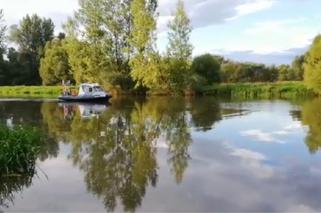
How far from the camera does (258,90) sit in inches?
2379

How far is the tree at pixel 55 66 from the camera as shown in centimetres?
6856

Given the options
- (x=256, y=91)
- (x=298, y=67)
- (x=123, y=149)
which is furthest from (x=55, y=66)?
(x=123, y=149)

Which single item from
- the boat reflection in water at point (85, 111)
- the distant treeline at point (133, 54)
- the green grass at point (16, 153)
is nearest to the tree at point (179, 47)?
the distant treeline at point (133, 54)

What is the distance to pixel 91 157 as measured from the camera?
49.6ft

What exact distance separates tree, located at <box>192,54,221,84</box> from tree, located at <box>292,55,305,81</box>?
23035 millimetres

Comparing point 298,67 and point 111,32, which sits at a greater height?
point 111,32

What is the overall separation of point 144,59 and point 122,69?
4.39 meters

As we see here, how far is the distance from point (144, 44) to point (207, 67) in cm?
1275

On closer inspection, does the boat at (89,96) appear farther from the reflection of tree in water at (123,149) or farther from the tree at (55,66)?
the tree at (55,66)

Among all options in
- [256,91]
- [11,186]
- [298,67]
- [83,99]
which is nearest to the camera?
[11,186]

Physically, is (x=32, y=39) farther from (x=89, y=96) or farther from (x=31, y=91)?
(x=89, y=96)

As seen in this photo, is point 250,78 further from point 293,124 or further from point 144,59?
point 293,124

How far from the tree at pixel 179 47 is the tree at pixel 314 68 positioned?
12505mm

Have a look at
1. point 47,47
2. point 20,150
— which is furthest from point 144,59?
point 20,150
